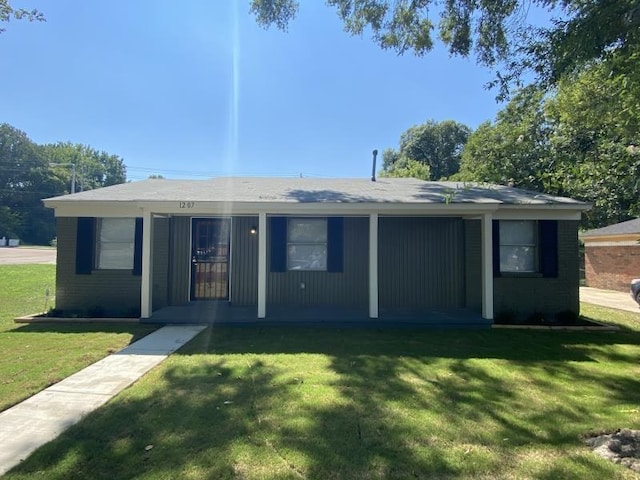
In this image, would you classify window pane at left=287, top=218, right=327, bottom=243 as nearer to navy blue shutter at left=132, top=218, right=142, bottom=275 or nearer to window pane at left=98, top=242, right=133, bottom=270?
navy blue shutter at left=132, top=218, right=142, bottom=275

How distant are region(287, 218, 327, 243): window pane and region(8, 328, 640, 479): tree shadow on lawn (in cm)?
363

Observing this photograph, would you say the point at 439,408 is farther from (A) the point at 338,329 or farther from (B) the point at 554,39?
(B) the point at 554,39

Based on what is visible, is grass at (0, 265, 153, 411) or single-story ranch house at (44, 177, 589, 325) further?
single-story ranch house at (44, 177, 589, 325)

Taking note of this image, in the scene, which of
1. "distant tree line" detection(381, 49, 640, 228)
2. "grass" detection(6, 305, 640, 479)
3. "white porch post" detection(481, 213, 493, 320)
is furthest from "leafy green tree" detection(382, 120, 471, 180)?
"grass" detection(6, 305, 640, 479)

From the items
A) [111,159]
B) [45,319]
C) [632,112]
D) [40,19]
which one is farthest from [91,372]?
[111,159]

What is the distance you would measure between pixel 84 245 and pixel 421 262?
25.2 ft

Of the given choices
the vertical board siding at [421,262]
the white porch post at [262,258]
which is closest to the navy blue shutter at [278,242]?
the white porch post at [262,258]

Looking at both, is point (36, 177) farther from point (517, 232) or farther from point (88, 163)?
point (517, 232)

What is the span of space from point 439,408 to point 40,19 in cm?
809

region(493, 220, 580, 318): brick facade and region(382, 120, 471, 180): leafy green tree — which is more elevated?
region(382, 120, 471, 180): leafy green tree

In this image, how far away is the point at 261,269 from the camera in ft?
25.3

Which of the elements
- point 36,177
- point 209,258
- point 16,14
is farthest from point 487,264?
point 36,177

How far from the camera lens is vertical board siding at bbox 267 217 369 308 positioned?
30.8 ft

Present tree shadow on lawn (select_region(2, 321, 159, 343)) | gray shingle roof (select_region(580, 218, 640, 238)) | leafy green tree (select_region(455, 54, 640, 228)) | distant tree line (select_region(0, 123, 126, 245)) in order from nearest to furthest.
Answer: leafy green tree (select_region(455, 54, 640, 228))
tree shadow on lawn (select_region(2, 321, 159, 343))
gray shingle roof (select_region(580, 218, 640, 238))
distant tree line (select_region(0, 123, 126, 245))
